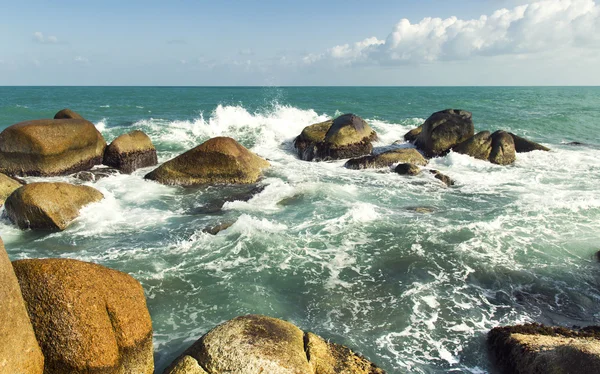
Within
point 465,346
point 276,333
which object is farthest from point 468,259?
point 276,333

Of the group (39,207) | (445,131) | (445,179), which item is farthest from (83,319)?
(445,131)

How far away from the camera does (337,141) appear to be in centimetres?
1873

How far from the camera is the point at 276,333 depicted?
4.94 meters

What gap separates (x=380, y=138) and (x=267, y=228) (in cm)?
1457

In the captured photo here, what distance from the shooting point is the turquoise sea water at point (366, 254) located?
6523mm

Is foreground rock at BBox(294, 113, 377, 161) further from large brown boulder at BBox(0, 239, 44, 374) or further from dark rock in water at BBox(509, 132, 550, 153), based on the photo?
large brown boulder at BBox(0, 239, 44, 374)

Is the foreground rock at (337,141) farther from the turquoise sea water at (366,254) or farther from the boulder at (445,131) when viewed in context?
the turquoise sea water at (366,254)

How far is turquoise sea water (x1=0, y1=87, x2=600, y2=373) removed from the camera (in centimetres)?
652

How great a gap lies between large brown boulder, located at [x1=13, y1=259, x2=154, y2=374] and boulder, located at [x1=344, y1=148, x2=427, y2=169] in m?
13.3

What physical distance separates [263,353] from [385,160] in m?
13.5

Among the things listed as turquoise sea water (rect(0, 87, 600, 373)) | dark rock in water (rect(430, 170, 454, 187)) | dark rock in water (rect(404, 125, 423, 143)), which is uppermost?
dark rock in water (rect(404, 125, 423, 143))

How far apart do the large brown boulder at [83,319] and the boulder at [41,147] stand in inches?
435

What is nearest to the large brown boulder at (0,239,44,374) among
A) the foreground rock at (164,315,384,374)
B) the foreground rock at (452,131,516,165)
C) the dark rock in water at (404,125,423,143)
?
the foreground rock at (164,315,384,374)

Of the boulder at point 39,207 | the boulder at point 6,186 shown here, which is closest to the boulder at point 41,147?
the boulder at point 6,186
